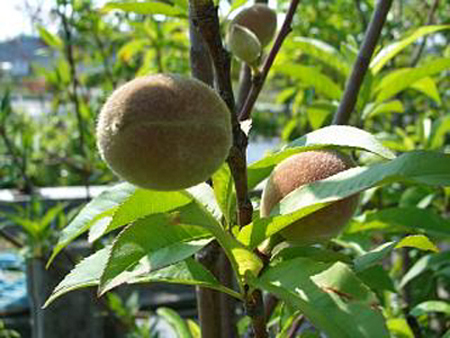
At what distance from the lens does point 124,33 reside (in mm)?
2828

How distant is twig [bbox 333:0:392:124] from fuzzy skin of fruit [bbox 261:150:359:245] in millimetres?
406


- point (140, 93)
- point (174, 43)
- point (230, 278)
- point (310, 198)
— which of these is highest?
point (140, 93)

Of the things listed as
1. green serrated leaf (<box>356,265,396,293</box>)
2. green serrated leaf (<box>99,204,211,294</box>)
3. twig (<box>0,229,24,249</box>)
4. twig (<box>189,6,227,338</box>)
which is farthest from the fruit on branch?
twig (<box>0,229,24,249</box>)

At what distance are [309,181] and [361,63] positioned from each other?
510 mm

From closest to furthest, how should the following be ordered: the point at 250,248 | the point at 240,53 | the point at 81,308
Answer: the point at 250,248 < the point at 240,53 < the point at 81,308

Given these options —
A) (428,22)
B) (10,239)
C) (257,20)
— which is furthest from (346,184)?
(10,239)

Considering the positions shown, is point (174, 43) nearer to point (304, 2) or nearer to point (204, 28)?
point (304, 2)

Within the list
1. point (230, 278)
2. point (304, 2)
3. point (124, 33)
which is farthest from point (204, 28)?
point (304, 2)

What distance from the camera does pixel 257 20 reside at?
1.03 metres

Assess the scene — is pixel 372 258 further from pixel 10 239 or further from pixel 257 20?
pixel 10 239

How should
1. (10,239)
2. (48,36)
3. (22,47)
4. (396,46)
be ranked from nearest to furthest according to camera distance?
(396,46) < (10,239) < (48,36) < (22,47)

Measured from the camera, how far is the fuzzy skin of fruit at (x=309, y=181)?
27.9 inches

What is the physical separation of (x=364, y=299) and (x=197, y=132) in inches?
8.7

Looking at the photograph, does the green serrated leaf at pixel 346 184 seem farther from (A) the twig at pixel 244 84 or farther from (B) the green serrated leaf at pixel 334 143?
(A) the twig at pixel 244 84
